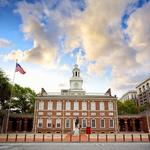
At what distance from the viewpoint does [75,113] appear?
136 feet

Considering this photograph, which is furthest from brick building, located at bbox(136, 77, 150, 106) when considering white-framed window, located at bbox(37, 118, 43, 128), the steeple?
white-framed window, located at bbox(37, 118, 43, 128)

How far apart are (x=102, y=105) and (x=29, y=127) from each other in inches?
727

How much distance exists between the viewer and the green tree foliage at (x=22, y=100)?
50688 mm

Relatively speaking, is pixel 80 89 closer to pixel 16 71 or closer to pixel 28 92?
pixel 28 92

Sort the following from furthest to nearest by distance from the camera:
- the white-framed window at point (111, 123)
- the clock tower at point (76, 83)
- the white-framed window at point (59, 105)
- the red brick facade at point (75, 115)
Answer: the clock tower at point (76, 83) < the white-framed window at point (59, 105) < the white-framed window at point (111, 123) < the red brick facade at point (75, 115)

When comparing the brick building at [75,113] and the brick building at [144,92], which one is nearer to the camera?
the brick building at [75,113]

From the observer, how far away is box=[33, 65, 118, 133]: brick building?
133 feet

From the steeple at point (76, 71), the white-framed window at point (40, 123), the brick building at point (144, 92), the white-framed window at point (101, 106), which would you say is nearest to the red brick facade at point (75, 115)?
the white-framed window at point (40, 123)

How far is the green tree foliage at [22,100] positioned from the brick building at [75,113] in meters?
11.5

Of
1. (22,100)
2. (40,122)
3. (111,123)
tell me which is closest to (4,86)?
(40,122)

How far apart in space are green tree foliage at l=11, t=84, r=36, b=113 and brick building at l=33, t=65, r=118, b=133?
11465 millimetres

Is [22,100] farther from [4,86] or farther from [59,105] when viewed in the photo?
[4,86]

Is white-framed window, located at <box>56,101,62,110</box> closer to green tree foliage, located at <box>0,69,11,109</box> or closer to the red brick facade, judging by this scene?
the red brick facade

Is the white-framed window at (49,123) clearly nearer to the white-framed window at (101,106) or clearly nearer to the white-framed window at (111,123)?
the white-framed window at (101,106)
